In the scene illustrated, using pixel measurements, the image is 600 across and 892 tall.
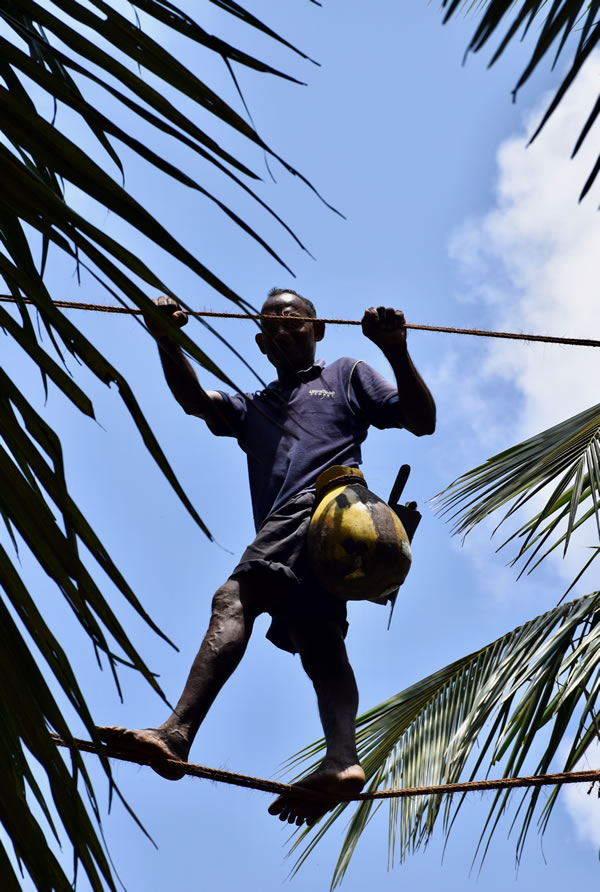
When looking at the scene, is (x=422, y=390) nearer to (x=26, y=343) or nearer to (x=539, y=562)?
(x=539, y=562)

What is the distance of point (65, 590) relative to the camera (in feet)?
3.67

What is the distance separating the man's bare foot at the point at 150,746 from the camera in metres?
3.17

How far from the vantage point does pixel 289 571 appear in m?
3.62

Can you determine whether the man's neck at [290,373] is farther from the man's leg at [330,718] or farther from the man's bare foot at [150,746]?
the man's bare foot at [150,746]

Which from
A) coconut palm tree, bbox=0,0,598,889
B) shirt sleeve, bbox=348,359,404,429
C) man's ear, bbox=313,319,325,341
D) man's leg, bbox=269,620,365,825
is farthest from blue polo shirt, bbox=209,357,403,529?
coconut palm tree, bbox=0,0,598,889

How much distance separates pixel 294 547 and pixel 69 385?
2.56 meters

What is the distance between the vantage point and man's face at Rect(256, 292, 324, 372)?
410 centimetres

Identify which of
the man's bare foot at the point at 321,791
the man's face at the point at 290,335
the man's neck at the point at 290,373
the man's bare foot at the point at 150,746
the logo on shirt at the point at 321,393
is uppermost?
the man's face at the point at 290,335

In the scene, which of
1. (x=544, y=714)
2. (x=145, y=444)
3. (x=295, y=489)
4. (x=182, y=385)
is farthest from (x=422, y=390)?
(x=145, y=444)

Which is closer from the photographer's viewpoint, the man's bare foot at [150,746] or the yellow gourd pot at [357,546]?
the man's bare foot at [150,746]

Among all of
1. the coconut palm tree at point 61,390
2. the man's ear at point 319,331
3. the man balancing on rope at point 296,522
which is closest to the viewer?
the coconut palm tree at point 61,390

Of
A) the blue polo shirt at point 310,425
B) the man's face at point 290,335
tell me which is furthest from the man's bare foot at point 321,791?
the man's face at point 290,335

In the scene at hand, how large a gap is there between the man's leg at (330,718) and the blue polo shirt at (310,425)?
1.39 feet

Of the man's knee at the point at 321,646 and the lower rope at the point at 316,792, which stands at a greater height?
the man's knee at the point at 321,646
